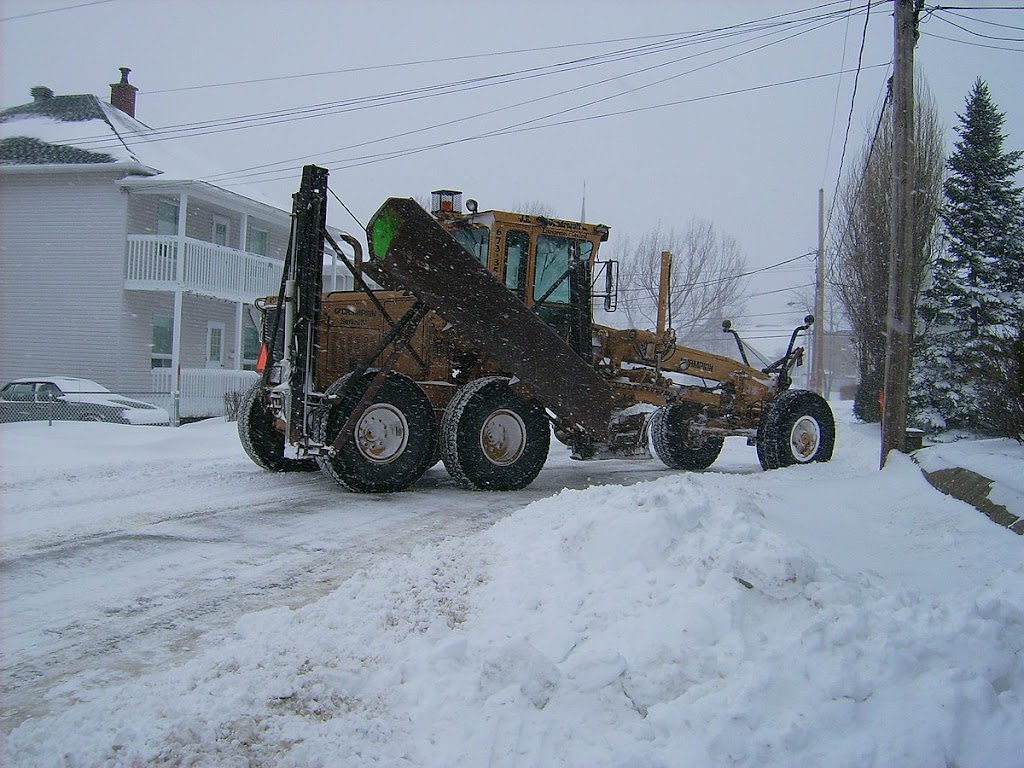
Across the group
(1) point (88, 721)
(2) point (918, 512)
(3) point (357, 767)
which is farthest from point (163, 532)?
(2) point (918, 512)

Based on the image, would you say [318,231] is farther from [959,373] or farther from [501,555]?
[959,373]

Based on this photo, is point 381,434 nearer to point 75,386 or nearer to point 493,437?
point 493,437

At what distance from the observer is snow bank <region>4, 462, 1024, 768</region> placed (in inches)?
109

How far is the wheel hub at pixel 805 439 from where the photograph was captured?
10.5 meters

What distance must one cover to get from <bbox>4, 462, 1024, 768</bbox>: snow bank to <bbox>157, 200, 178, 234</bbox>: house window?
20462mm

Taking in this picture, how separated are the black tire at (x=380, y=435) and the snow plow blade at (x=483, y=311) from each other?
2.86 ft

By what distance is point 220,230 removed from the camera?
24.2 meters

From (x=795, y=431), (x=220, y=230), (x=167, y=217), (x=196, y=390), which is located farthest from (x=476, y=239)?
(x=220, y=230)

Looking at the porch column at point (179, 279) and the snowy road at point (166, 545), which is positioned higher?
the porch column at point (179, 279)

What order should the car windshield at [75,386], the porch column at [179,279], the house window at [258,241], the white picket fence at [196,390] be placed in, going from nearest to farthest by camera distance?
the car windshield at [75,386], the porch column at [179,279], the white picket fence at [196,390], the house window at [258,241]

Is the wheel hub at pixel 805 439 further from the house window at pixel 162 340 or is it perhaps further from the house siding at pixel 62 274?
the house window at pixel 162 340

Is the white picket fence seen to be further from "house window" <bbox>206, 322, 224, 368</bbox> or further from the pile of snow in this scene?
the pile of snow

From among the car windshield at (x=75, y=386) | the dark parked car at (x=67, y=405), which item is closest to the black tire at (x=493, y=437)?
the dark parked car at (x=67, y=405)

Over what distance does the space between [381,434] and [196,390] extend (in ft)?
47.1
